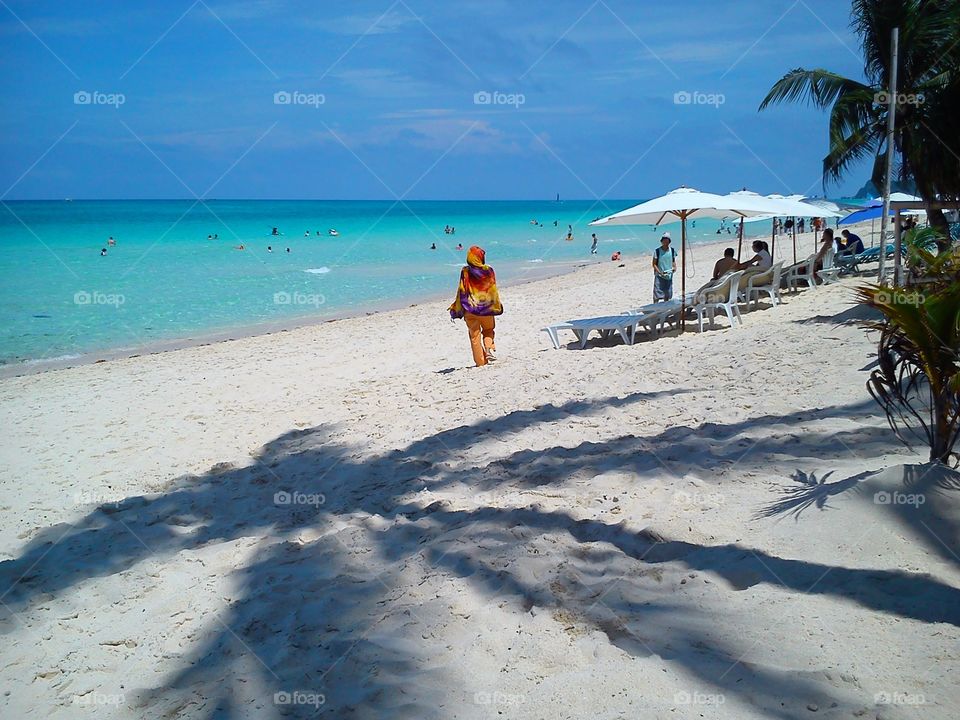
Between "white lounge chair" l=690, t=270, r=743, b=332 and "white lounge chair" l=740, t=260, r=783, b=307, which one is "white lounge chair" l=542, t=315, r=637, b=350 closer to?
"white lounge chair" l=690, t=270, r=743, b=332

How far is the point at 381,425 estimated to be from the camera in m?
6.52

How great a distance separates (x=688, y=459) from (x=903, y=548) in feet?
5.01

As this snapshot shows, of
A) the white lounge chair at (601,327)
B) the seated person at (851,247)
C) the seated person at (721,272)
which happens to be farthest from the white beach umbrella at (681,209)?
the seated person at (851,247)

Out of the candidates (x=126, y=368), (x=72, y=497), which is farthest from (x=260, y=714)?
(x=126, y=368)

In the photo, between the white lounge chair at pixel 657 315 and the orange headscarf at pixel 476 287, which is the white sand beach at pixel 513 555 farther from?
the white lounge chair at pixel 657 315
